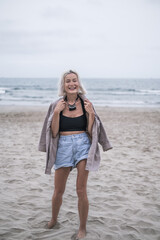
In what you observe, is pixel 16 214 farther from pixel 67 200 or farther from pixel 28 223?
pixel 67 200

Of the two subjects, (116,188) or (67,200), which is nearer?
(67,200)

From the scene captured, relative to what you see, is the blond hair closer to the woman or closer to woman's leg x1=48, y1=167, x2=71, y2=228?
the woman

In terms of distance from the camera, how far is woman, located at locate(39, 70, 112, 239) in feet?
8.82

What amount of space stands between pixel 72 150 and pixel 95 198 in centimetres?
149

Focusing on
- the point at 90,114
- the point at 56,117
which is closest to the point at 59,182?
the point at 56,117

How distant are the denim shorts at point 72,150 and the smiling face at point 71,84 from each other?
1.76 ft

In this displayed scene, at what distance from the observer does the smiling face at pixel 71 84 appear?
109 inches

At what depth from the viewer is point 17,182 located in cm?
435

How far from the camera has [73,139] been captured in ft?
8.89

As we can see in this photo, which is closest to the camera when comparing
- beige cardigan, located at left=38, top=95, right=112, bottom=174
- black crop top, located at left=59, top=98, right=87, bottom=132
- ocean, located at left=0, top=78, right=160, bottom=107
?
beige cardigan, located at left=38, top=95, right=112, bottom=174

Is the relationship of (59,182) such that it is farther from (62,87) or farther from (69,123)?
(62,87)

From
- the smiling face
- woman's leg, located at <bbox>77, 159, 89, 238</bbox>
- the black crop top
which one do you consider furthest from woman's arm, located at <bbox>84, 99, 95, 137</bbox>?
woman's leg, located at <bbox>77, 159, 89, 238</bbox>

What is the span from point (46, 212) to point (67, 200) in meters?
0.47

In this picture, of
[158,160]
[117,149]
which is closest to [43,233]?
[158,160]
